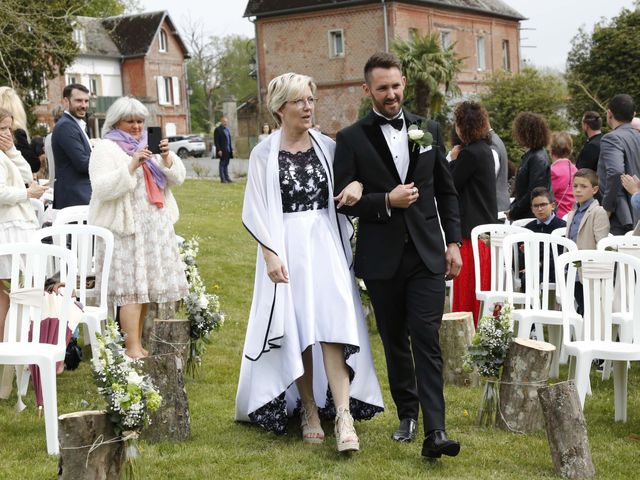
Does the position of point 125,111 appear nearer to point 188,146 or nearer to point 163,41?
point 188,146

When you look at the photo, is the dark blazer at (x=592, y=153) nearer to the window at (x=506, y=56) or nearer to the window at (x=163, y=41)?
the window at (x=506, y=56)

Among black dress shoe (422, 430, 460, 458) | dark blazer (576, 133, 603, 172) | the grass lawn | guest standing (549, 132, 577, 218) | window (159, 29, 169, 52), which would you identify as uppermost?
window (159, 29, 169, 52)

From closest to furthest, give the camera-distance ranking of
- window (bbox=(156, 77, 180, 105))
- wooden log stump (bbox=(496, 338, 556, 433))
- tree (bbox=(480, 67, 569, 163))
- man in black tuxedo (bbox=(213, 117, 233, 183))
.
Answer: wooden log stump (bbox=(496, 338, 556, 433)) → man in black tuxedo (bbox=(213, 117, 233, 183)) → tree (bbox=(480, 67, 569, 163)) → window (bbox=(156, 77, 180, 105))

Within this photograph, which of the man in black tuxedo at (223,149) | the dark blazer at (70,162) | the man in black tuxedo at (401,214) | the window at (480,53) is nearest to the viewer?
the man in black tuxedo at (401,214)

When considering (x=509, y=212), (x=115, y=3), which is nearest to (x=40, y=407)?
(x=509, y=212)

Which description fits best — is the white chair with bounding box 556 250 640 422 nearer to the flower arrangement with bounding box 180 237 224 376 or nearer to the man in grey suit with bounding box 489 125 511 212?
the flower arrangement with bounding box 180 237 224 376

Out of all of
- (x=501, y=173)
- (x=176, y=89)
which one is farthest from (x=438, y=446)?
(x=176, y=89)

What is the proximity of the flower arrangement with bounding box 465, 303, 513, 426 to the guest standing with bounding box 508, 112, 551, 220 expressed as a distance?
362 centimetres

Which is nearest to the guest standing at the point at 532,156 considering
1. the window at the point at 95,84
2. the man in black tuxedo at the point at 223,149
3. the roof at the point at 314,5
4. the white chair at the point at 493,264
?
the white chair at the point at 493,264

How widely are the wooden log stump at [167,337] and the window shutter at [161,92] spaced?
180ft

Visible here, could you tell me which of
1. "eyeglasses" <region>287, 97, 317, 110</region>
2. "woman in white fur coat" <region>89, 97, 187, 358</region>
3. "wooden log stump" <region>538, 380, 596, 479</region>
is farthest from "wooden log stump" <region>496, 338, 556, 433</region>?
"woman in white fur coat" <region>89, 97, 187, 358</region>

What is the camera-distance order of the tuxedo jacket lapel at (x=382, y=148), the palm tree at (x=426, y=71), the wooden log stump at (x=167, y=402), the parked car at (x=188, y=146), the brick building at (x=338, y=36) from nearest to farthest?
the tuxedo jacket lapel at (x=382, y=148), the wooden log stump at (x=167, y=402), the palm tree at (x=426, y=71), the brick building at (x=338, y=36), the parked car at (x=188, y=146)

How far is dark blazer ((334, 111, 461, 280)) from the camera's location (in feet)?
18.2

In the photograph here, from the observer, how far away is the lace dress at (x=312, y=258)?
5.73 meters
